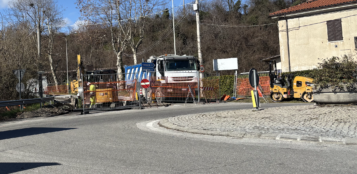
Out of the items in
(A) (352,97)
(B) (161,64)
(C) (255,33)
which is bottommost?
(A) (352,97)

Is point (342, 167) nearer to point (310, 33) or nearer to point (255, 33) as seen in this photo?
point (310, 33)

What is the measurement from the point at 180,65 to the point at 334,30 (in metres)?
14.4

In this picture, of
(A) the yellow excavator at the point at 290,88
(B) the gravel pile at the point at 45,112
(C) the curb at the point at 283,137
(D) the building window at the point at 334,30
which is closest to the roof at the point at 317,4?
(D) the building window at the point at 334,30

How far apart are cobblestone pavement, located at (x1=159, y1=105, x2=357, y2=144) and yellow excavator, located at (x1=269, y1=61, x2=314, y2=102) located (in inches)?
297

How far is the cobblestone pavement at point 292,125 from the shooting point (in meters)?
6.99

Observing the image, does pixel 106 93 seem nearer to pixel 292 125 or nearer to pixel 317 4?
pixel 292 125

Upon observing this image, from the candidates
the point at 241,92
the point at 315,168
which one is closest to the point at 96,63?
the point at 241,92

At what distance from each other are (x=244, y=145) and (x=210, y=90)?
1611 centimetres

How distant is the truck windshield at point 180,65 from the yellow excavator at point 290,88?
5540 millimetres

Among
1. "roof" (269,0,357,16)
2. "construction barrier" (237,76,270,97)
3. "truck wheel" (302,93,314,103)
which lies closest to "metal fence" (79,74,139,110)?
"construction barrier" (237,76,270,97)

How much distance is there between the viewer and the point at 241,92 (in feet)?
81.9

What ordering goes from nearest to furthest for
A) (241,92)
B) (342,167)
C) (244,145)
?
(342,167) < (244,145) < (241,92)

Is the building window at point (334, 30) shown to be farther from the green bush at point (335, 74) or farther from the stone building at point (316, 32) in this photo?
the green bush at point (335, 74)

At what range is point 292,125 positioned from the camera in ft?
27.2
